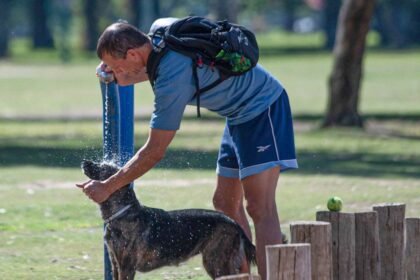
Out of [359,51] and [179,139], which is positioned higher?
[359,51]

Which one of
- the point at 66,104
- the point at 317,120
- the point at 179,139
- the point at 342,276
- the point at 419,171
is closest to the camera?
the point at 342,276

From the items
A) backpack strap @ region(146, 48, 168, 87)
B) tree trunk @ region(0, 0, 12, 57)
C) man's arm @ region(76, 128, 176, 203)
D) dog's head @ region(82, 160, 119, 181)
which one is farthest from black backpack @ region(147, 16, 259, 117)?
tree trunk @ region(0, 0, 12, 57)

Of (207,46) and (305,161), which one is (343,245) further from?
(305,161)

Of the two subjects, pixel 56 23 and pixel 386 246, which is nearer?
pixel 386 246

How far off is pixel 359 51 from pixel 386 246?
15153 mm

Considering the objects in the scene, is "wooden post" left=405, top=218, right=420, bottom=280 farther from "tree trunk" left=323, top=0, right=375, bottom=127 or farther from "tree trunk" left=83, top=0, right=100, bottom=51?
"tree trunk" left=83, top=0, right=100, bottom=51

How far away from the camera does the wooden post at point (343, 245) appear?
270 inches

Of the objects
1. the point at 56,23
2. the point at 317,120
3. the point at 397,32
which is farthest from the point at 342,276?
the point at 56,23

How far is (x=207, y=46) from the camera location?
7125 mm

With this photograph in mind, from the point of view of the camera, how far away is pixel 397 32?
67.1 meters

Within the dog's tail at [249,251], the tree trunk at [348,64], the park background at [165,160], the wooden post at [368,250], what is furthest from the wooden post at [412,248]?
the tree trunk at [348,64]

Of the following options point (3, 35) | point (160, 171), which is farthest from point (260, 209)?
point (3, 35)

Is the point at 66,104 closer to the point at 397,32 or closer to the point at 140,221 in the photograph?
the point at 140,221

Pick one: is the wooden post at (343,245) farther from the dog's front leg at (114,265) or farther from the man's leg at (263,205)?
the dog's front leg at (114,265)
